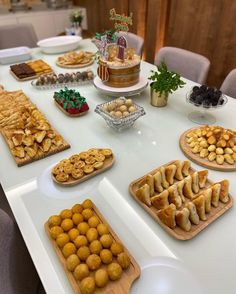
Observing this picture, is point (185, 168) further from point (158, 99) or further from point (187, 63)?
point (187, 63)

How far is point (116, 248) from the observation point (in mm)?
626

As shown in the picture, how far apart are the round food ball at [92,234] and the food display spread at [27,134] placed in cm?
43

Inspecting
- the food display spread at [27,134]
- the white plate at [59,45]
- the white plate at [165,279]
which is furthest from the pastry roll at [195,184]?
the white plate at [59,45]

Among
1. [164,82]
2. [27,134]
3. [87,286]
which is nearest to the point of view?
[87,286]

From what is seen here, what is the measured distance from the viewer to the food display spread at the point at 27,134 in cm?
97

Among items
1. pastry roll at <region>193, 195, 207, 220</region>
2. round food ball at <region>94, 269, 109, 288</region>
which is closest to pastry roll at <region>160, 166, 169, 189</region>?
pastry roll at <region>193, 195, 207, 220</region>

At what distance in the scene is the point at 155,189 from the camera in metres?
0.81

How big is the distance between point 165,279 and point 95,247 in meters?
0.19

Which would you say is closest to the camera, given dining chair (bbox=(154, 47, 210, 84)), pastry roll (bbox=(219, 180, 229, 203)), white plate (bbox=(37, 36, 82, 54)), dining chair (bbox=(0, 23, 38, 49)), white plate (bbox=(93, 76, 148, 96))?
pastry roll (bbox=(219, 180, 229, 203))

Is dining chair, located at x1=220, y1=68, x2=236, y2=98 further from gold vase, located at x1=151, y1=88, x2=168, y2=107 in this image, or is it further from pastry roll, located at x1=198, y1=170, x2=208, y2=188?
pastry roll, located at x1=198, y1=170, x2=208, y2=188

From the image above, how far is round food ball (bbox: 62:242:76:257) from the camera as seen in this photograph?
62cm

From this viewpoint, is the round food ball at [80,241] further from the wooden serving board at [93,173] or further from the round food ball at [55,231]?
the wooden serving board at [93,173]

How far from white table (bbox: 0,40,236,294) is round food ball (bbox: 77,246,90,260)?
0.06 metres

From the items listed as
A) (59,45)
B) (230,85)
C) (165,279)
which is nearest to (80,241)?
(165,279)
